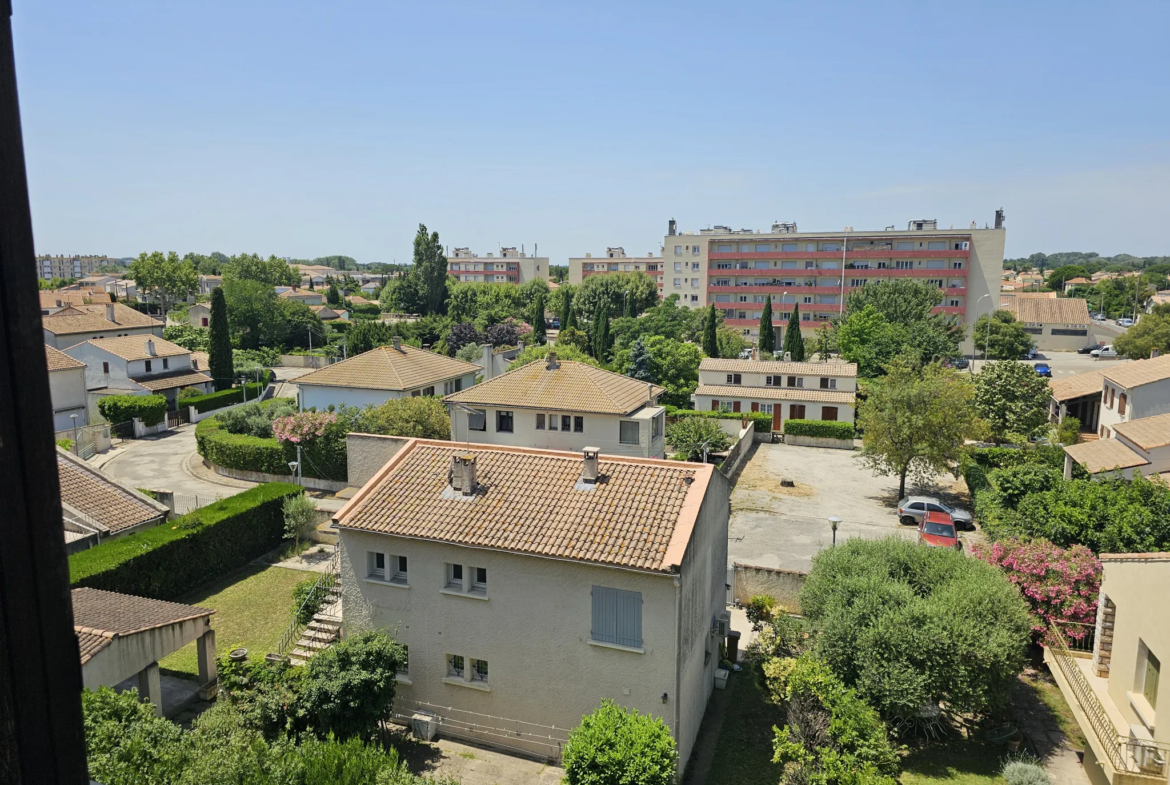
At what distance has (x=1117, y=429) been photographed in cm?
3556

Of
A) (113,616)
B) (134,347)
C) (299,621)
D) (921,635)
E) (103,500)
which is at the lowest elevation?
(299,621)

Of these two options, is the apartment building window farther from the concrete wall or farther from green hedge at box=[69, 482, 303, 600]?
the concrete wall

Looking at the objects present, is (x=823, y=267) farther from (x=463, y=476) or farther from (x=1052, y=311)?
(x=463, y=476)

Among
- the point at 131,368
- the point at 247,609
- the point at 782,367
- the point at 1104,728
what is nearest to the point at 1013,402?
the point at 782,367

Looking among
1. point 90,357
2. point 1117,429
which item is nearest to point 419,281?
point 90,357

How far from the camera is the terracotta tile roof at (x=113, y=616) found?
16656 mm

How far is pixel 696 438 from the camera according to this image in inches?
1674

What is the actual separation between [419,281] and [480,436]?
239 feet

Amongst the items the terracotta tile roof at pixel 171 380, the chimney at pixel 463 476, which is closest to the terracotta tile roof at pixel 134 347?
the terracotta tile roof at pixel 171 380

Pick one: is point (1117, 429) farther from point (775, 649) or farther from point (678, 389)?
point (678, 389)

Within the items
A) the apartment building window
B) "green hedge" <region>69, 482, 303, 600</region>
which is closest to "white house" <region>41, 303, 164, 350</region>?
"green hedge" <region>69, 482, 303, 600</region>

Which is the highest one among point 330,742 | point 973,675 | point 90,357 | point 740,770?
point 90,357

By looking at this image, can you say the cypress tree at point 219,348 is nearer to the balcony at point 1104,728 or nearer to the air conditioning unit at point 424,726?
the air conditioning unit at point 424,726

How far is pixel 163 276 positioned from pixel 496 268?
66.2m
